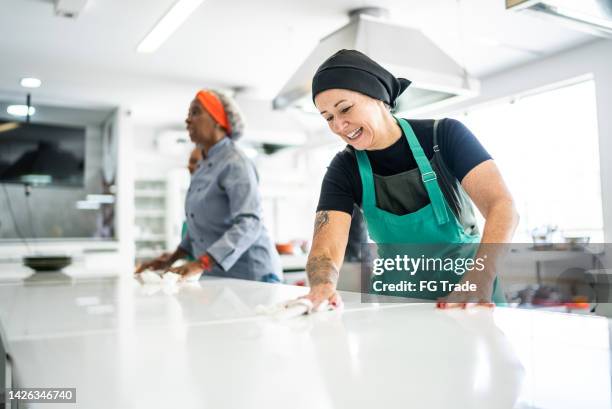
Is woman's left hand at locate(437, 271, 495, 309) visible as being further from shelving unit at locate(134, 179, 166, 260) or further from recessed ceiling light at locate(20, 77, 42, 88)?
shelving unit at locate(134, 179, 166, 260)

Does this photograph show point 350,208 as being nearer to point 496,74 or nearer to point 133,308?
point 133,308

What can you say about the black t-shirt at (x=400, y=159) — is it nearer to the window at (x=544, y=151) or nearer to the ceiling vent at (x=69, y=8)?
the window at (x=544, y=151)

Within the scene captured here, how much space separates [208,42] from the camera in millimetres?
3354

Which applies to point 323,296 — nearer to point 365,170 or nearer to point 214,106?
point 365,170

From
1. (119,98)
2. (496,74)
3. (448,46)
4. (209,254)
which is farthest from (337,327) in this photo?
(119,98)

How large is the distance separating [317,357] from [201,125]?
51.7 inches

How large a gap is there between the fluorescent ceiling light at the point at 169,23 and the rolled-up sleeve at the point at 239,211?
1198 mm

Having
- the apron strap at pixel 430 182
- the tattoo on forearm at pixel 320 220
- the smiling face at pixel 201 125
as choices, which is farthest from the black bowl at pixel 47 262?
the apron strap at pixel 430 182

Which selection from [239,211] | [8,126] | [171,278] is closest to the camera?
[171,278]

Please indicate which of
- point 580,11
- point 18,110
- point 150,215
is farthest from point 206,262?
point 150,215

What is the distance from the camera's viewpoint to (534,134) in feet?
3.74

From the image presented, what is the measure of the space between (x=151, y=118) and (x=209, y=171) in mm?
3958

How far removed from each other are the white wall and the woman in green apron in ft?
3.00

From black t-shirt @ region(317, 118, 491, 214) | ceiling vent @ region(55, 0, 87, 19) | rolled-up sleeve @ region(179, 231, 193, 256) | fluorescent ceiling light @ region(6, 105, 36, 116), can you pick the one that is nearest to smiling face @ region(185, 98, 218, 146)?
rolled-up sleeve @ region(179, 231, 193, 256)
